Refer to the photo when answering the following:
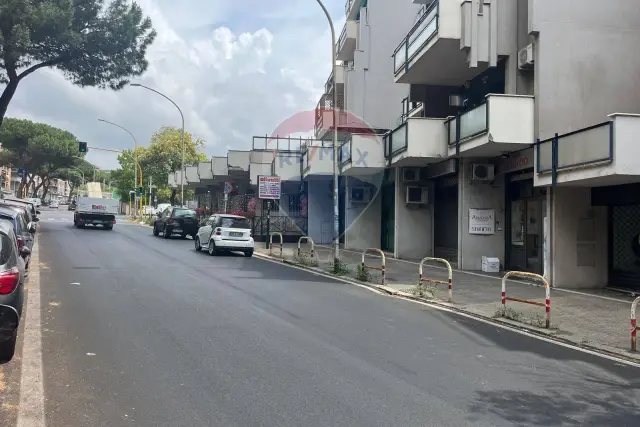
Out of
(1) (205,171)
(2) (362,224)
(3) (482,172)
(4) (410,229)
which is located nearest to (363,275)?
(3) (482,172)

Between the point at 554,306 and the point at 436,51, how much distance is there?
8.95 m

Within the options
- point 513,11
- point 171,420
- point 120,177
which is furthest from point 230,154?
point 120,177

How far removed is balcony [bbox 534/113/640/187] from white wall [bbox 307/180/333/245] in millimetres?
17432

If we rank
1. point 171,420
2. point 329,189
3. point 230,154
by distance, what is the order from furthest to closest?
point 230,154 < point 329,189 < point 171,420

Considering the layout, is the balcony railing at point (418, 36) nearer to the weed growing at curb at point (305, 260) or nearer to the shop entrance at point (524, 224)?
the shop entrance at point (524, 224)

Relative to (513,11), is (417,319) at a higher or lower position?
lower

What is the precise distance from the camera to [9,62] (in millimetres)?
25891

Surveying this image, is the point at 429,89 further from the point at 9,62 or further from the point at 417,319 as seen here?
the point at 9,62

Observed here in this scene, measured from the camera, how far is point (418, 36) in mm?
18031

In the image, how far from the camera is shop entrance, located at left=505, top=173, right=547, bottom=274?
660 inches

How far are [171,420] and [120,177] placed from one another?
75.0 meters

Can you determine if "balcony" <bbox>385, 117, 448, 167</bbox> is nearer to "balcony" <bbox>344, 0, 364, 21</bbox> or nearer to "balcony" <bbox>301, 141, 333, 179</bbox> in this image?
"balcony" <bbox>301, 141, 333, 179</bbox>

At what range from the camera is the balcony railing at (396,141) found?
62.0 feet

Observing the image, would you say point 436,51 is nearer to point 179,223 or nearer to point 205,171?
point 179,223
